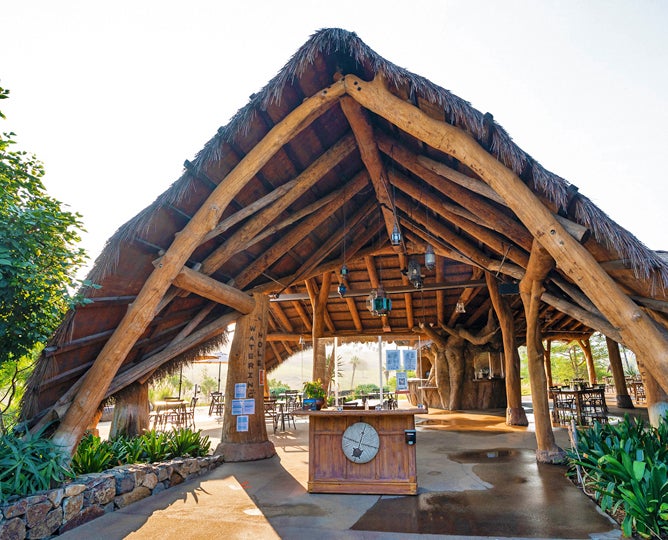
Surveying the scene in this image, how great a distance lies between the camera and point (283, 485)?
16.1 ft

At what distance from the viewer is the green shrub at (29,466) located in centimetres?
A: 328

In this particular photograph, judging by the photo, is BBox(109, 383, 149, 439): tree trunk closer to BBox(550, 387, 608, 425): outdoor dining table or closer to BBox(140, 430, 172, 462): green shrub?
BBox(140, 430, 172, 462): green shrub

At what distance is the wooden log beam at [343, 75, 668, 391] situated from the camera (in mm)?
3410

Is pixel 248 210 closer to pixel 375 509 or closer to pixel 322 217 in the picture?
pixel 322 217

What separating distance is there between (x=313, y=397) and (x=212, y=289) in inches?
85.5

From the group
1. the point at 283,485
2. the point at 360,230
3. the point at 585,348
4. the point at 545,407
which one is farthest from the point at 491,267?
the point at 585,348

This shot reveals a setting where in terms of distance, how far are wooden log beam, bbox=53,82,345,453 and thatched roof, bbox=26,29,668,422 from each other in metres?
0.25

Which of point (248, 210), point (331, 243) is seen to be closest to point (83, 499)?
point (248, 210)

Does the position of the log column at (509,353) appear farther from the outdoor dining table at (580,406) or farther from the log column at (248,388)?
the log column at (248,388)

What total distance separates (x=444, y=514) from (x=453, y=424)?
7367 mm

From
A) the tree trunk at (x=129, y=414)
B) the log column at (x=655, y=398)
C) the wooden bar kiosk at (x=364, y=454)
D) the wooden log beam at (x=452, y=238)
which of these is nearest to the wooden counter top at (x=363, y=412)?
the wooden bar kiosk at (x=364, y=454)

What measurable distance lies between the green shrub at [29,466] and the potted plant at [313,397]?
239 centimetres

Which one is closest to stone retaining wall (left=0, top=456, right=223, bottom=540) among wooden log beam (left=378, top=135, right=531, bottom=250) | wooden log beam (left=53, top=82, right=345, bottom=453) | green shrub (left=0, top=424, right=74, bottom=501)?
green shrub (left=0, top=424, right=74, bottom=501)

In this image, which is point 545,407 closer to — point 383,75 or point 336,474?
point 336,474
